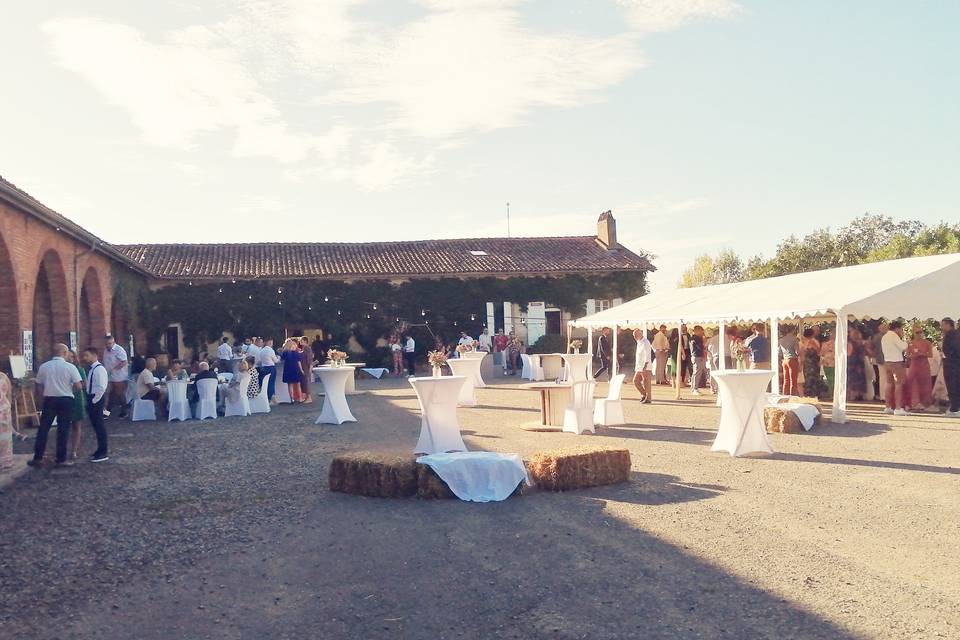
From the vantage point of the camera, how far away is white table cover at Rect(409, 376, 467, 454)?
9.34 m

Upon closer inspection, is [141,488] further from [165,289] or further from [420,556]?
[165,289]

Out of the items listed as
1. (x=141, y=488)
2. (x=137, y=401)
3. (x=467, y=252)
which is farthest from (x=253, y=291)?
(x=141, y=488)

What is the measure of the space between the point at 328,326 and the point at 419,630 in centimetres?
2498

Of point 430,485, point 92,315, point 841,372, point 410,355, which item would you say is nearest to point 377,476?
point 430,485

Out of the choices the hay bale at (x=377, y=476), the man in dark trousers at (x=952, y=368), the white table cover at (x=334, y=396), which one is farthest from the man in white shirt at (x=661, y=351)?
the hay bale at (x=377, y=476)

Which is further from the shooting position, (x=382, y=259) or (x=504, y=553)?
(x=382, y=259)

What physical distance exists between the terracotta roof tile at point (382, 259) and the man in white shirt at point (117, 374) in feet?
41.5

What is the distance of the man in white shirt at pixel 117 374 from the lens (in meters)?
14.6

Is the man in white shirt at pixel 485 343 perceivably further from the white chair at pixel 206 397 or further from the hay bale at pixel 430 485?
the hay bale at pixel 430 485

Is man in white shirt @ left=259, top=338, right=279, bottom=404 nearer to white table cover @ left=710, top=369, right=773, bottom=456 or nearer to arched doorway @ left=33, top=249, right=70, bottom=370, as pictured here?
arched doorway @ left=33, top=249, right=70, bottom=370

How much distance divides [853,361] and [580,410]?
645cm

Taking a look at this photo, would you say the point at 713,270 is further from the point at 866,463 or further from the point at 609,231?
the point at 866,463

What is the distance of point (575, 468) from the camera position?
7180 millimetres

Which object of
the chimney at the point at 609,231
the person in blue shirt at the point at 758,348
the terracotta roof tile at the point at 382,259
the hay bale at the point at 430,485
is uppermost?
the chimney at the point at 609,231
